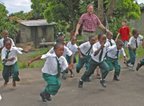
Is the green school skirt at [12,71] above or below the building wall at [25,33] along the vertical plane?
above

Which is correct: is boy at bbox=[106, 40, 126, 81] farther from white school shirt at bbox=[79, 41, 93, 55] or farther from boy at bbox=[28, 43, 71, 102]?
boy at bbox=[28, 43, 71, 102]

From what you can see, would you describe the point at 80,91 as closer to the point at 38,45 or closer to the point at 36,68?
the point at 36,68

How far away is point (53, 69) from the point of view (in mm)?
8641

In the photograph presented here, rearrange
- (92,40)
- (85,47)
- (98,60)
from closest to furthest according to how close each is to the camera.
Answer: (98,60) < (92,40) < (85,47)

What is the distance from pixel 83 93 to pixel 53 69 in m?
1.37

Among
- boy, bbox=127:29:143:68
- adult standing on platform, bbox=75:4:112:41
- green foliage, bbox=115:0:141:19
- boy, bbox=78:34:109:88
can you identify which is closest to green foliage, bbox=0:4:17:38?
green foliage, bbox=115:0:141:19

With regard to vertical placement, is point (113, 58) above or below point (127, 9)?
below

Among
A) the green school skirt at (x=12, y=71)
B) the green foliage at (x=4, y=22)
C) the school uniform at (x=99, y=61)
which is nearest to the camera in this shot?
the school uniform at (x=99, y=61)

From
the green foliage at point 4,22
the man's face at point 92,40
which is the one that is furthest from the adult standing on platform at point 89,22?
the green foliage at point 4,22

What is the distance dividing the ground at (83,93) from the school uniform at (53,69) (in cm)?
33

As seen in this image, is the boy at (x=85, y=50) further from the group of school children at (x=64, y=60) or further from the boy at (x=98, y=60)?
the boy at (x=98, y=60)

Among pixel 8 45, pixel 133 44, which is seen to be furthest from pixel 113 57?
pixel 8 45

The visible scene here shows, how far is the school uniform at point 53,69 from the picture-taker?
337 inches

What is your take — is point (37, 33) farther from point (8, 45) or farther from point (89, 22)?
point (8, 45)
